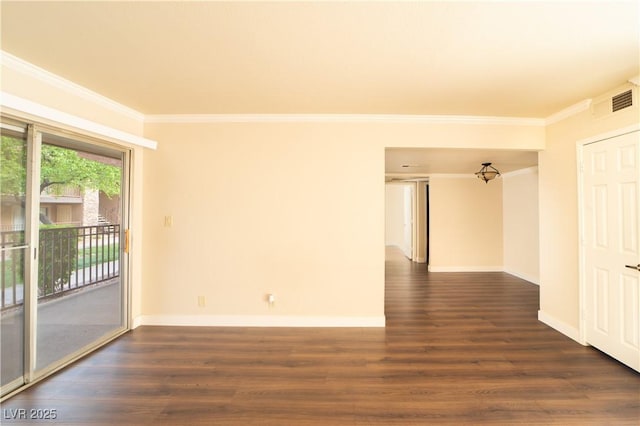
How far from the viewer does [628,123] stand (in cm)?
242

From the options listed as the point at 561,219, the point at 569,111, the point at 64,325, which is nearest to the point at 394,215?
the point at 561,219

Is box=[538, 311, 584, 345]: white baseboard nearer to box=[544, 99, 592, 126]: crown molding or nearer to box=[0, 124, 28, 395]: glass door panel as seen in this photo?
box=[544, 99, 592, 126]: crown molding

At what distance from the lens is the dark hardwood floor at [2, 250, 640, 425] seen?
1.88 metres

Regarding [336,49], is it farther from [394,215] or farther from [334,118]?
[394,215]

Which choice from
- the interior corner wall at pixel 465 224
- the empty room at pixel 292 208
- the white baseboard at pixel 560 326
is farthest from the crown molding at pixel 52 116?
the interior corner wall at pixel 465 224

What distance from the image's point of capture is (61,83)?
94.7 inches

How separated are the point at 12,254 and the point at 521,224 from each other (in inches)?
304

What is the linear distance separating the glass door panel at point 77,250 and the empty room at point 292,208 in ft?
0.06

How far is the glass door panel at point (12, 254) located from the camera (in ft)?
6.73

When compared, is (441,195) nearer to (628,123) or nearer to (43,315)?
(628,123)

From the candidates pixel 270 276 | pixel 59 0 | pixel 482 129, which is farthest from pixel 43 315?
pixel 482 129

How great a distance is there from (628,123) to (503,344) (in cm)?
238

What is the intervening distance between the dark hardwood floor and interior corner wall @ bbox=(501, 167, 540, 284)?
2.81 metres

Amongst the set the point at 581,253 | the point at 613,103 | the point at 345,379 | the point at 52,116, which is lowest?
the point at 345,379
